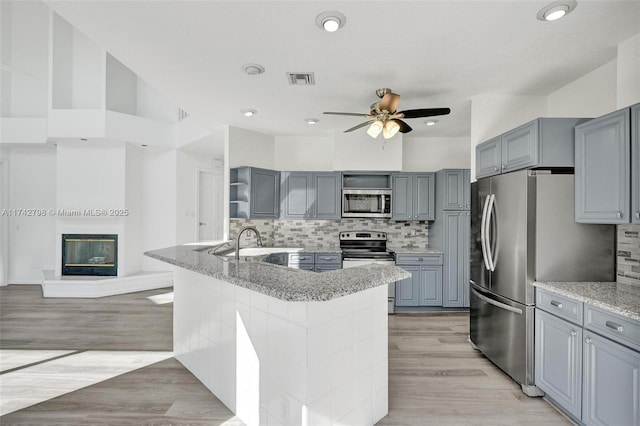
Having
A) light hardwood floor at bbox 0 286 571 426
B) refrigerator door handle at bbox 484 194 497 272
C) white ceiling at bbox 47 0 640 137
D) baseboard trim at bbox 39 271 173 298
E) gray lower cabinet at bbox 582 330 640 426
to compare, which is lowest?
light hardwood floor at bbox 0 286 571 426

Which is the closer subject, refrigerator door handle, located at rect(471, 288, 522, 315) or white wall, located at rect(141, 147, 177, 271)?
refrigerator door handle, located at rect(471, 288, 522, 315)

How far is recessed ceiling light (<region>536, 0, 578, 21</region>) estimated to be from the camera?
187 centimetres

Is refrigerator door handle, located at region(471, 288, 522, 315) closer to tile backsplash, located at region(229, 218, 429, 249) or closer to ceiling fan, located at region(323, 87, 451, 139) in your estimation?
ceiling fan, located at region(323, 87, 451, 139)

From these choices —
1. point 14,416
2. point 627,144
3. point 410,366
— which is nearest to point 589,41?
point 627,144

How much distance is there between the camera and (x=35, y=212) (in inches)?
237

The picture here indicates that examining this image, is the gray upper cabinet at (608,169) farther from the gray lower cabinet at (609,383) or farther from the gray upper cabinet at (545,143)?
the gray lower cabinet at (609,383)

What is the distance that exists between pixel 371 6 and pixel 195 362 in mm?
2948

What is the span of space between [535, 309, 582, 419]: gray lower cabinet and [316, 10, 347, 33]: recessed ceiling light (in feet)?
8.27

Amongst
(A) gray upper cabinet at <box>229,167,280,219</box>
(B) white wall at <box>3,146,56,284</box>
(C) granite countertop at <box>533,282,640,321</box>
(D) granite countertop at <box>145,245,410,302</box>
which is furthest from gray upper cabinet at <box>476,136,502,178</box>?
(B) white wall at <box>3,146,56,284</box>

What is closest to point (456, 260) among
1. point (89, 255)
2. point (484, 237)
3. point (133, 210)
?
point (484, 237)

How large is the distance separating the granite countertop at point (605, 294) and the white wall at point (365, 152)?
289 centimetres

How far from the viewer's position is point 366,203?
4891 mm

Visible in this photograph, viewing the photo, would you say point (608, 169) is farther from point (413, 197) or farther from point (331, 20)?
point (413, 197)

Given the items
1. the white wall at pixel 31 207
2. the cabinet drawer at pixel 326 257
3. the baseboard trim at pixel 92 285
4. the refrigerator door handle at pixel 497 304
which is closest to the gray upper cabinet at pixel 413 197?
the cabinet drawer at pixel 326 257
